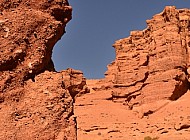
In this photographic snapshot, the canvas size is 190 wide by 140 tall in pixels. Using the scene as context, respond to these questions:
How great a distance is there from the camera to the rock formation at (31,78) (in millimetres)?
5180

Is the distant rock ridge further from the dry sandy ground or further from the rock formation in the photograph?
the rock formation

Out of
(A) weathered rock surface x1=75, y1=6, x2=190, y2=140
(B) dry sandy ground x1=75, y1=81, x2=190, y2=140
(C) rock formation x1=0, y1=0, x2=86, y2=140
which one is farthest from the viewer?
(A) weathered rock surface x1=75, y1=6, x2=190, y2=140

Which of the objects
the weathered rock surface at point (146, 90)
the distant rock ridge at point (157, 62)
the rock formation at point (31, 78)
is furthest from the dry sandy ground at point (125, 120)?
the rock formation at point (31, 78)

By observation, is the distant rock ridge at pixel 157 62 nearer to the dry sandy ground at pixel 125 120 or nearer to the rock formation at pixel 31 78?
the dry sandy ground at pixel 125 120

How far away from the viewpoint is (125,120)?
51719 mm

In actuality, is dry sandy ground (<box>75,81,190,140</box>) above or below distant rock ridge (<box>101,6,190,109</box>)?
below

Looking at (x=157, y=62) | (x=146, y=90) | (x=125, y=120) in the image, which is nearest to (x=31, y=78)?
(x=125, y=120)

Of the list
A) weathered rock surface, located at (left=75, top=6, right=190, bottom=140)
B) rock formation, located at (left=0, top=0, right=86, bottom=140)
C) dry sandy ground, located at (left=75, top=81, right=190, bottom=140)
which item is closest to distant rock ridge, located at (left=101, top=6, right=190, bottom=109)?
weathered rock surface, located at (left=75, top=6, right=190, bottom=140)

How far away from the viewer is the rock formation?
5.18 meters

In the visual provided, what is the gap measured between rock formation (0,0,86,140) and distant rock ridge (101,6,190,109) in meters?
46.3

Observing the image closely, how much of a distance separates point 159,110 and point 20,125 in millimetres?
45090

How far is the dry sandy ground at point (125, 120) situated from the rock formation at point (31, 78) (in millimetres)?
36636

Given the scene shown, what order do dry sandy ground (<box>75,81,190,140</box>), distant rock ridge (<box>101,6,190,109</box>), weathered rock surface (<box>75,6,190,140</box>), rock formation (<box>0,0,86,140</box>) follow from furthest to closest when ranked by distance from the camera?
1. distant rock ridge (<box>101,6,190,109</box>)
2. weathered rock surface (<box>75,6,190,140</box>)
3. dry sandy ground (<box>75,81,190,140</box>)
4. rock formation (<box>0,0,86,140</box>)

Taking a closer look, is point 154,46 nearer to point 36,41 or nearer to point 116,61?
point 116,61
